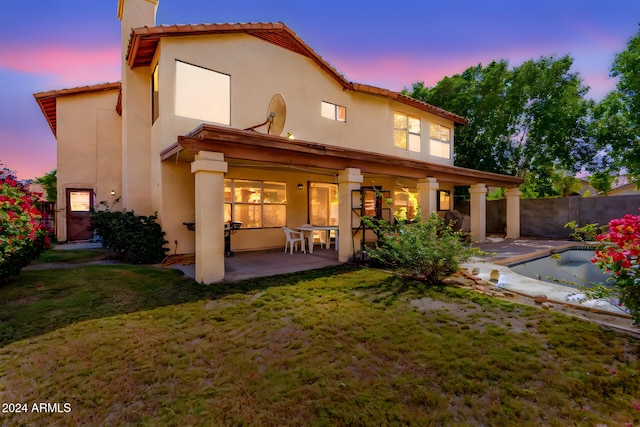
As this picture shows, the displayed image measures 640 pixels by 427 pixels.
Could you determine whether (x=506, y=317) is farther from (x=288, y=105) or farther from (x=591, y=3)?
(x=591, y=3)

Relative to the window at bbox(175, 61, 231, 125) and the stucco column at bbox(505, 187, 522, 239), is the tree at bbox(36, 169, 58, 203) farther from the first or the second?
the stucco column at bbox(505, 187, 522, 239)

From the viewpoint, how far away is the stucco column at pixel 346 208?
294 inches

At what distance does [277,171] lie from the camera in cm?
1001

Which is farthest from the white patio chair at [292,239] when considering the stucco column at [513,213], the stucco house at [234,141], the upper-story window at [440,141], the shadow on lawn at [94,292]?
the stucco column at [513,213]

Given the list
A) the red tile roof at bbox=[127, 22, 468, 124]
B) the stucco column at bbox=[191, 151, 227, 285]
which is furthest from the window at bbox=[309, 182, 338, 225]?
the stucco column at bbox=[191, 151, 227, 285]

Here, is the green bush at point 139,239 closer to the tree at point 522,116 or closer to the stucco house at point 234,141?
the stucco house at point 234,141

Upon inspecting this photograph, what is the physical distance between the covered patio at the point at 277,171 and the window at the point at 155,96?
1704mm

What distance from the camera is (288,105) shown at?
31.5ft

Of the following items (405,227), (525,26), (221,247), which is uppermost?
(525,26)

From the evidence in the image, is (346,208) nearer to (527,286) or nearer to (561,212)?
(527,286)

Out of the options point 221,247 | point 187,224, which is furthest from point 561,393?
point 187,224

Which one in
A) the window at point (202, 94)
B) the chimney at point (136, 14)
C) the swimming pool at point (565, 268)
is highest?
the chimney at point (136, 14)

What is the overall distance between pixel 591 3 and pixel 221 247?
15.0m

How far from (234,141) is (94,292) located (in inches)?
138
